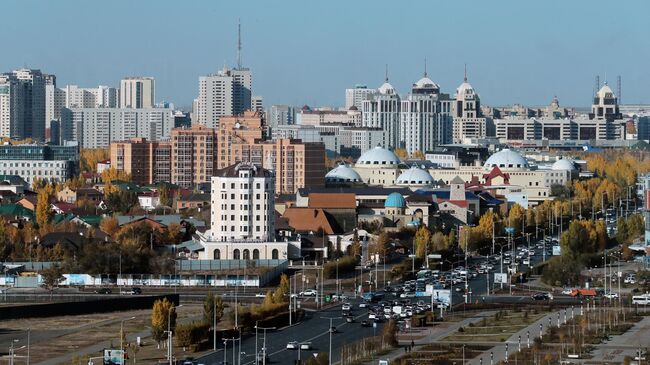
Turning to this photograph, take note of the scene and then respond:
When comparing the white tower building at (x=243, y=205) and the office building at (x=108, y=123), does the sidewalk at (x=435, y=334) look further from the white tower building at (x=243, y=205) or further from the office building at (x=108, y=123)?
the office building at (x=108, y=123)

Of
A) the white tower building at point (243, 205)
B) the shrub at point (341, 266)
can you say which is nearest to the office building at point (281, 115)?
the white tower building at point (243, 205)

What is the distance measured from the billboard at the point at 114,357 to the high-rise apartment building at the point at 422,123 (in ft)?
332

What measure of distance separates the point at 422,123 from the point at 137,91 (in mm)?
38944

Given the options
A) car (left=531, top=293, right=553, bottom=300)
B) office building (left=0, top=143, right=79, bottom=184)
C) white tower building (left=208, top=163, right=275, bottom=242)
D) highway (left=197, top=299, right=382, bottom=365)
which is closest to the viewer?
highway (left=197, top=299, right=382, bottom=365)

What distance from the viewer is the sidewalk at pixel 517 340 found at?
38.7 metres

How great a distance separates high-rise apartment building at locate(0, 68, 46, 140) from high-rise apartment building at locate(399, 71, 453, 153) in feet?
84.9

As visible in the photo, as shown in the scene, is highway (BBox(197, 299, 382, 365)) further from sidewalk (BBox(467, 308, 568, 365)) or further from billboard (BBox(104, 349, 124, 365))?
sidewalk (BBox(467, 308, 568, 365))

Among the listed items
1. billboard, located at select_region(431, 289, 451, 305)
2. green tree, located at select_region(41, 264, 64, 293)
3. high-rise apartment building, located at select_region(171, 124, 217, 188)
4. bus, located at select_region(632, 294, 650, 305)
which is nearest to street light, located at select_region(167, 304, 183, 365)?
billboard, located at select_region(431, 289, 451, 305)

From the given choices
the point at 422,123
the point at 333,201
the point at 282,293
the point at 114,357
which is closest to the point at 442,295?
the point at 282,293

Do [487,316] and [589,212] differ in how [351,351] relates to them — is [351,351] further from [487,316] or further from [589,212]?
[589,212]

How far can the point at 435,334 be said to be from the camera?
141ft

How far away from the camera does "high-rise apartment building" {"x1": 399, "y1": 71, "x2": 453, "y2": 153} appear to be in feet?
456

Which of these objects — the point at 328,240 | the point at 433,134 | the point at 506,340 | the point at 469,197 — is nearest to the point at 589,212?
the point at 469,197

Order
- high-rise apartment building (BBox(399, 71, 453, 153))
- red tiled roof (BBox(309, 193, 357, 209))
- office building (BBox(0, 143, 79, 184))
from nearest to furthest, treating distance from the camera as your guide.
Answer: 1. red tiled roof (BBox(309, 193, 357, 209))
2. office building (BBox(0, 143, 79, 184))
3. high-rise apartment building (BBox(399, 71, 453, 153))
